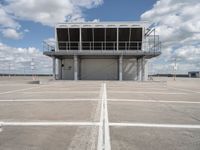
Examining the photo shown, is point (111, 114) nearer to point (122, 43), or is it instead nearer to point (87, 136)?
point (87, 136)

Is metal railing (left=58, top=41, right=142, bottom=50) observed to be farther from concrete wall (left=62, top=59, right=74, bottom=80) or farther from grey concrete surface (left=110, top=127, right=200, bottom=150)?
grey concrete surface (left=110, top=127, right=200, bottom=150)

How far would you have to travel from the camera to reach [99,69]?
34125 mm

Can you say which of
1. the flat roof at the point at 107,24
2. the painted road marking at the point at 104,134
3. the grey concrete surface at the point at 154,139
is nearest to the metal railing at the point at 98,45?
the flat roof at the point at 107,24

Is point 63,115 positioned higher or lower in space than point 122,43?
lower

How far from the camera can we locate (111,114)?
8.39 m

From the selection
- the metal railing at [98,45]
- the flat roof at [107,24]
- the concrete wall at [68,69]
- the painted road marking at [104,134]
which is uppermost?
the flat roof at [107,24]

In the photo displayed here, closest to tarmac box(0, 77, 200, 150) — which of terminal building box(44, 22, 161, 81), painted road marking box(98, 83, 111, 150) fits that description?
painted road marking box(98, 83, 111, 150)

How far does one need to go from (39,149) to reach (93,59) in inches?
1168

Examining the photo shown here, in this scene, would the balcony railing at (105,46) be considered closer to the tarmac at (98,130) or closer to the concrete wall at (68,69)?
the concrete wall at (68,69)

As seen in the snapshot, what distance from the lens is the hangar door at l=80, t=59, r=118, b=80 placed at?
1341 inches

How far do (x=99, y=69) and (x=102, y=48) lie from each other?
314cm

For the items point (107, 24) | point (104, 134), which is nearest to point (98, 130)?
point (104, 134)

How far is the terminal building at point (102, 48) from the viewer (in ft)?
104

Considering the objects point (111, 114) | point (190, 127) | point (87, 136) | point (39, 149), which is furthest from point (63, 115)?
point (190, 127)
